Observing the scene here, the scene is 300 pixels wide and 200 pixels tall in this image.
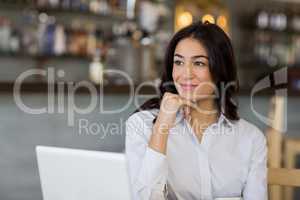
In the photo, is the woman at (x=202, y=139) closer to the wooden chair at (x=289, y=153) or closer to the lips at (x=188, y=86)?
the lips at (x=188, y=86)

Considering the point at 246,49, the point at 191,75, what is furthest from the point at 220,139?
the point at 246,49

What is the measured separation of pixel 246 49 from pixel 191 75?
383cm

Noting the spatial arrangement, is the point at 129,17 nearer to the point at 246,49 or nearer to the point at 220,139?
the point at 246,49

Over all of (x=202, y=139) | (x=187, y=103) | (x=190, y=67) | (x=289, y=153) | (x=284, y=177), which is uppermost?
(x=190, y=67)

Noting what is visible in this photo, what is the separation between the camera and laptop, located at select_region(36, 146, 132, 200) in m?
1.01

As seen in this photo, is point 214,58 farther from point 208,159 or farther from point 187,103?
point 208,159

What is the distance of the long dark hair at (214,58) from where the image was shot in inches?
58.5

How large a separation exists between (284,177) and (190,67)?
46 cm

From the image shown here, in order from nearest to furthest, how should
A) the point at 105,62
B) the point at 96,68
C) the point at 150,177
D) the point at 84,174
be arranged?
the point at 84,174
the point at 150,177
the point at 96,68
the point at 105,62

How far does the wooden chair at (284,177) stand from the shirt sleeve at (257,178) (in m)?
0.06

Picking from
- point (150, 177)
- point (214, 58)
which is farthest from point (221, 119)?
point (150, 177)

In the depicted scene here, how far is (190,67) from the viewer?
1478 mm

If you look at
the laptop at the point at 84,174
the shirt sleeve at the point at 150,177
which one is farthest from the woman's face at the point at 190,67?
the laptop at the point at 84,174

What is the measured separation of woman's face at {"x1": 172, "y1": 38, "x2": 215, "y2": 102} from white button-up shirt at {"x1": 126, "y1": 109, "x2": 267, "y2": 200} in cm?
11
